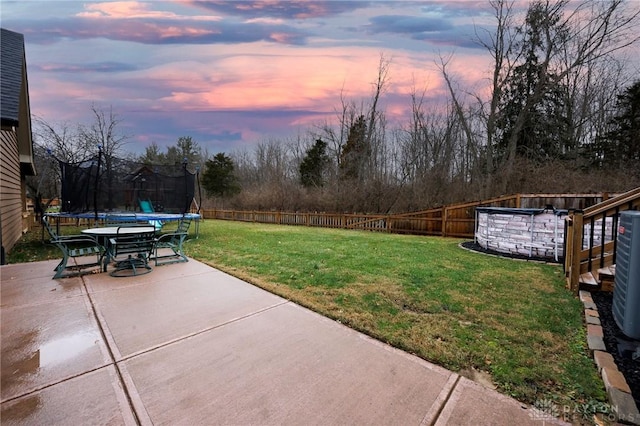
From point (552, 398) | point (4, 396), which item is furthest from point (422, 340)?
point (4, 396)

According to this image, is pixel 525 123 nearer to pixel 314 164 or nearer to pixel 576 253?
pixel 576 253

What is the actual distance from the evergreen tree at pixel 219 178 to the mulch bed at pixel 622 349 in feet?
87.3

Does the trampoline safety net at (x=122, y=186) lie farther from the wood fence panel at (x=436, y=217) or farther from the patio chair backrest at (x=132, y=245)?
the wood fence panel at (x=436, y=217)

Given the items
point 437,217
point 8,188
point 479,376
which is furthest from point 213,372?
point 437,217

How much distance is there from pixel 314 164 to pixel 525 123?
45.5ft

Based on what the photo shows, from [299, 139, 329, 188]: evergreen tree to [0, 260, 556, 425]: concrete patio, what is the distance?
1946 centimetres

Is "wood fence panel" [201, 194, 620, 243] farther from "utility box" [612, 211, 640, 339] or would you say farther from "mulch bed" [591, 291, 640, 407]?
"utility box" [612, 211, 640, 339]

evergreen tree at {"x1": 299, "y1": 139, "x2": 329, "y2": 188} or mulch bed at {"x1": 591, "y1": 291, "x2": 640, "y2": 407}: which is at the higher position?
evergreen tree at {"x1": 299, "y1": 139, "x2": 329, "y2": 188}

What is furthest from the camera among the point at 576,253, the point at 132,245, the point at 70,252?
the point at 132,245

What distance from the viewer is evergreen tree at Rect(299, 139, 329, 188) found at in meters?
22.3

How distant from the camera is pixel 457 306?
130 inches

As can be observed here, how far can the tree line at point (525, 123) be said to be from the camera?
11297 mm

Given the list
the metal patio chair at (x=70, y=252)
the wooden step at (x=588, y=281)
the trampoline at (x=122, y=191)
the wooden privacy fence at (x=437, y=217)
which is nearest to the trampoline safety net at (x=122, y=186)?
the trampoline at (x=122, y=191)

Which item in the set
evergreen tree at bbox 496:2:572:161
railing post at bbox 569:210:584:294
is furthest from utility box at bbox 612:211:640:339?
evergreen tree at bbox 496:2:572:161
